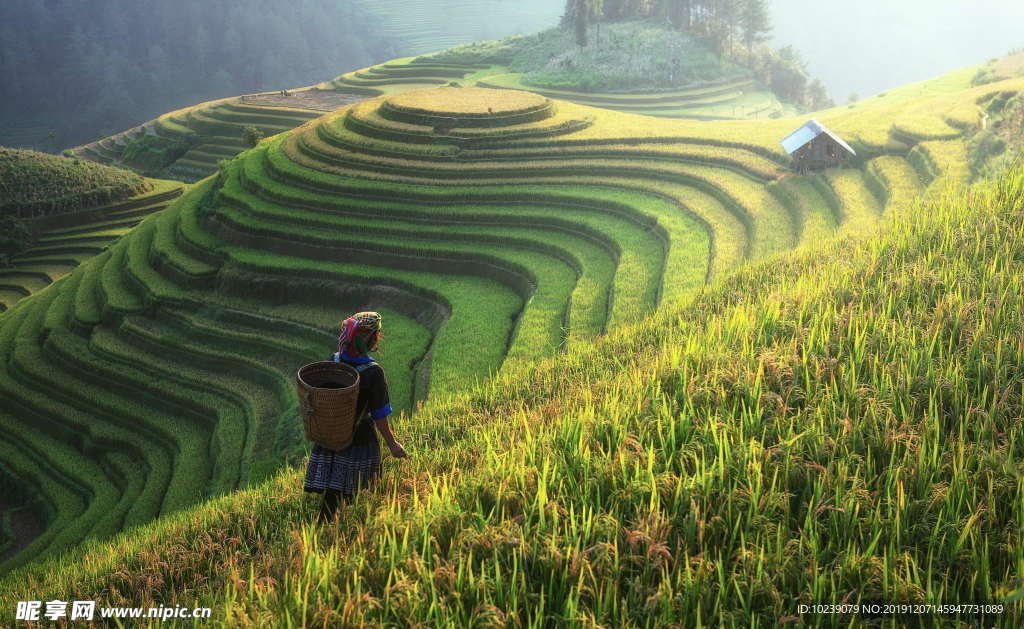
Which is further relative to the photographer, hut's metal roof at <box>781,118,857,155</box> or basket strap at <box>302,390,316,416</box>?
hut's metal roof at <box>781,118,857,155</box>

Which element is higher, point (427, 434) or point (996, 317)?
point (996, 317)

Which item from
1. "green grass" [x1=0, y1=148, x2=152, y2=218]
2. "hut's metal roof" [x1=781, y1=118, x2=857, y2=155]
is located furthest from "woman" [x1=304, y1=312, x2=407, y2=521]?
"green grass" [x1=0, y1=148, x2=152, y2=218]

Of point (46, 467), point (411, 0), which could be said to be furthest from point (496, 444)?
point (411, 0)

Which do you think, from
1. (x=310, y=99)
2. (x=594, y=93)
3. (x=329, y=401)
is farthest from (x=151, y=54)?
(x=329, y=401)

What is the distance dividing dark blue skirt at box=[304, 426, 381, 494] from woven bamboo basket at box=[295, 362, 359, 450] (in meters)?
0.10

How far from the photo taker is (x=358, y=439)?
4328mm

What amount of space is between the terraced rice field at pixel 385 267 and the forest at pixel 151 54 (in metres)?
69.0

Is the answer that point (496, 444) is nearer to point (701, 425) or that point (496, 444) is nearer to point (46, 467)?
point (701, 425)

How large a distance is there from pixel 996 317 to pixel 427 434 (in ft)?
14.2

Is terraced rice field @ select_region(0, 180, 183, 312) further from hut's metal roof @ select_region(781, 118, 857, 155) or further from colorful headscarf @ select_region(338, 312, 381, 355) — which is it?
colorful headscarf @ select_region(338, 312, 381, 355)

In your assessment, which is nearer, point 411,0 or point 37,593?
point 37,593

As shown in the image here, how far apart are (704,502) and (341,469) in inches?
89.2

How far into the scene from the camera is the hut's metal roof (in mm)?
16078

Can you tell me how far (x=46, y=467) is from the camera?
14266 millimetres
